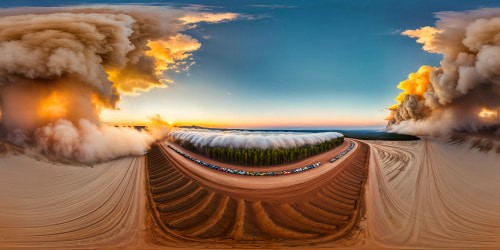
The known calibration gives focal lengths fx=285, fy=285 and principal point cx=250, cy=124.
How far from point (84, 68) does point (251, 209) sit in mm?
2183

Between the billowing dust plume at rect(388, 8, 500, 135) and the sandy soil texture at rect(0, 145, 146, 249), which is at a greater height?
the billowing dust plume at rect(388, 8, 500, 135)

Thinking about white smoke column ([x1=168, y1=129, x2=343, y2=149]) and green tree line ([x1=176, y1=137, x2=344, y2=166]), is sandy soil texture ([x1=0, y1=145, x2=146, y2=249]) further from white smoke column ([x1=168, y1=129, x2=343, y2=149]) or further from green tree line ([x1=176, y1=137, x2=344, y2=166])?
green tree line ([x1=176, y1=137, x2=344, y2=166])

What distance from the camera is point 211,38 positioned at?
3125 millimetres

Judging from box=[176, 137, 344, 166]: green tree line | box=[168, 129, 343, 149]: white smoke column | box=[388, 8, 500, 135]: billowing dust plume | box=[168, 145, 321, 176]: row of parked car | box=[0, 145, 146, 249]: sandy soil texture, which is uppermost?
box=[388, 8, 500, 135]: billowing dust plume

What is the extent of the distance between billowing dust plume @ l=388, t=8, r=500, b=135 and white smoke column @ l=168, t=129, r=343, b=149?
2.71 ft

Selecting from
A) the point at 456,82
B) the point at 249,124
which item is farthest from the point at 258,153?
the point at 456,82

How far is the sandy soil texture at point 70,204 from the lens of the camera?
2826 millimetres

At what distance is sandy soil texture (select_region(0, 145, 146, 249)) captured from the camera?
111 inches

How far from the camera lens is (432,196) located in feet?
9.65

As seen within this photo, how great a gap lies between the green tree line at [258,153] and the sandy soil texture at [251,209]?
165 mm

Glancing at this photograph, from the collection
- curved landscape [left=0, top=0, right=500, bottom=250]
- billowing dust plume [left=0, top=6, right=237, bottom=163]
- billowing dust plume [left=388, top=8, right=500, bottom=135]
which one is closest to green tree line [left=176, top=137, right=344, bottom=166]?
curved landscape [left=0, top=0, right=500, bottom=250]

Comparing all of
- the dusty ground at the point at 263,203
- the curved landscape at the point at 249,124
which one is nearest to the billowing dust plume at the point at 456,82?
the curved landscape at the point at 249,124

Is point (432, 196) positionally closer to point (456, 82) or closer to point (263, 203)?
point (456, 82)

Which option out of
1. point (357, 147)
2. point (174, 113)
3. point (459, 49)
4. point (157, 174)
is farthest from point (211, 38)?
point (459, 49)
